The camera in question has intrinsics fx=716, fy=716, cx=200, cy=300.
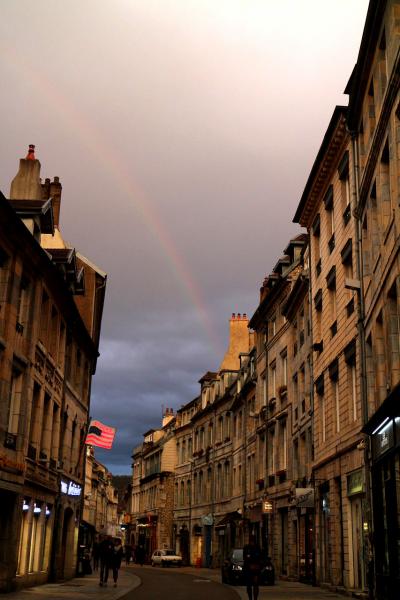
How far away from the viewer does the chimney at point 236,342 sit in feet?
195

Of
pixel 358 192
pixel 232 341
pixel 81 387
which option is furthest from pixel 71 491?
pixel 232 341

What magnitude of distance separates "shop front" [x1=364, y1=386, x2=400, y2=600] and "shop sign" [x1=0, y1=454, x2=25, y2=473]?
9.89 m

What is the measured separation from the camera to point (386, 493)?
17844mm

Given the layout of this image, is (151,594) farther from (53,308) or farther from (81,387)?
(81,387)

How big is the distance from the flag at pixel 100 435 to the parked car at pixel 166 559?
2517 cm

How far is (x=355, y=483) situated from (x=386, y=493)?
3.98 m

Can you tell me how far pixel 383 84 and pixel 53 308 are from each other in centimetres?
1417

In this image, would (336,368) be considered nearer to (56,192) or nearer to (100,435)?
(100,435)

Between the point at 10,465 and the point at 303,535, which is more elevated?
the point at 10,465

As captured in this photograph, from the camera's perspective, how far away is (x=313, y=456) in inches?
1160

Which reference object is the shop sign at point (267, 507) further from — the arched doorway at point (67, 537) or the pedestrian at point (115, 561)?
the arched doorway at point (67, 537)

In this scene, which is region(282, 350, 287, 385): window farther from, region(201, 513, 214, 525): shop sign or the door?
region(201, 513, 214, 525): shop sign

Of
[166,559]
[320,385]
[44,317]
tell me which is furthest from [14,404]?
[166,559]

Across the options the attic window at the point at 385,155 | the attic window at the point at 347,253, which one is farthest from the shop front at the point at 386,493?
the attic window at the point at 347,253
